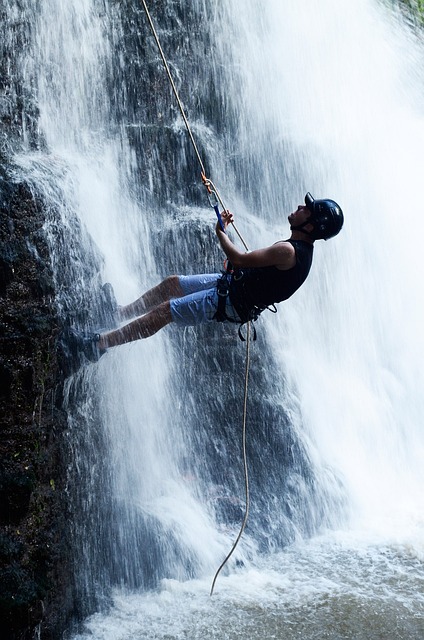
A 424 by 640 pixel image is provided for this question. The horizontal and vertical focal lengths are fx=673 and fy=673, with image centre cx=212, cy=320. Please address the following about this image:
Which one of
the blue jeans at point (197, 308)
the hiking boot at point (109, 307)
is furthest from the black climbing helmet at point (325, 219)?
the hiking boot at point (109, 307)

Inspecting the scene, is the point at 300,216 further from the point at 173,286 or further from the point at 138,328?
the point at 138,328

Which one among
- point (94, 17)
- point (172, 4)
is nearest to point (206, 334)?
point (94, 17)

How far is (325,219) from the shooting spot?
5355 millimetres

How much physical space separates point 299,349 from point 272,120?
3.93 metres

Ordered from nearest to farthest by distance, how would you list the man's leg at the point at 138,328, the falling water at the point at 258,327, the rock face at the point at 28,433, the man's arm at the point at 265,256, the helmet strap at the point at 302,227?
the rock face at the point at 28,433
the man's arm at the point at 265,256
the helmet strap at the point at 302,227
the man's leg at the point at 138,328
the falling water at the point at 258,327

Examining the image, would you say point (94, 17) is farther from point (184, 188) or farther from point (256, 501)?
point (256, 501)

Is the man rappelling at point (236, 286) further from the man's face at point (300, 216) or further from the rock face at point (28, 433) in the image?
the rock face at point (28, 433)

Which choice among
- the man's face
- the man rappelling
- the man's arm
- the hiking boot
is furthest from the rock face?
the man's face

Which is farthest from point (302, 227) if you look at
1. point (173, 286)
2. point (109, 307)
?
point (109, 307)

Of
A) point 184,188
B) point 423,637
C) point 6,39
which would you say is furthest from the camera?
point 184,188

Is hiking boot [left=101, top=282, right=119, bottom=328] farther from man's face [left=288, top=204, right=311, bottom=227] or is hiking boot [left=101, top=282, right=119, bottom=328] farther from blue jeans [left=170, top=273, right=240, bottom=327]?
man's face [left=288, top=204, right=311, bottom=227]

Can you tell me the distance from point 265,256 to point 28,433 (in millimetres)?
2274

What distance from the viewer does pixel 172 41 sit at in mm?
10203

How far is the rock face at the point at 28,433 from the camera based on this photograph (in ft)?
16.0
